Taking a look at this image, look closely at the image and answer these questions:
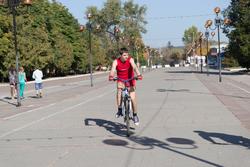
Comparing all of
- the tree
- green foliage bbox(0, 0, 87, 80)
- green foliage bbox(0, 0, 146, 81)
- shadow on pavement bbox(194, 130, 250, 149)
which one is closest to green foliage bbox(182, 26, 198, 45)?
green foliage bbox(0, 0, 146, 81)

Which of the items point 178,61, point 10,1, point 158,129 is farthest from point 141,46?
point 158,129

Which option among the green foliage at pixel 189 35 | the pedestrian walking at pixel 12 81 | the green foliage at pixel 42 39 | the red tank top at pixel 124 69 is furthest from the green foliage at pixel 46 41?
the green foliage at pixel 189 35

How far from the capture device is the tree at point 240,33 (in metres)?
48.7

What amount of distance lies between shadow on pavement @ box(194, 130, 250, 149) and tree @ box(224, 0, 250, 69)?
129ft

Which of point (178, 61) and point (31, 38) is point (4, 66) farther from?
point (178, 61)

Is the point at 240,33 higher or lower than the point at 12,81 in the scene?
higher

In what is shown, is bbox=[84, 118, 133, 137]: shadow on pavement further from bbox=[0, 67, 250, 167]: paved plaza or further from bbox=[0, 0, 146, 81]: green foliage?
bbox=[0, 0, 146, 81]: green foliage

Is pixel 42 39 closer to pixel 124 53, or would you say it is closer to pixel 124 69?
pixel 124 69

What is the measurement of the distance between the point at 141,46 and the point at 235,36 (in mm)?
71080

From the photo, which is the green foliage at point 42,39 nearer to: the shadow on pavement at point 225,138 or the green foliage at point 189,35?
the shadow on pavement at point 225,138

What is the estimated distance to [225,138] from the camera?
9820mm

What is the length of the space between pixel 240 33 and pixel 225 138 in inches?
1631

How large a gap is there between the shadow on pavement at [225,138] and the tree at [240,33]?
39277 millimetres

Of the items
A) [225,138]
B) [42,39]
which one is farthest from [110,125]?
[42,39]
